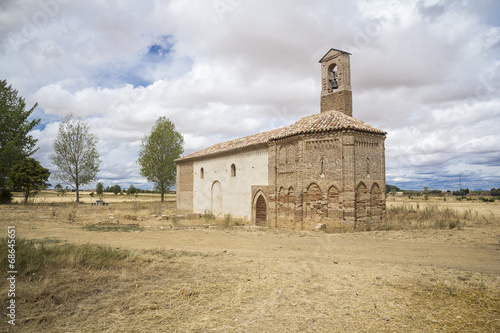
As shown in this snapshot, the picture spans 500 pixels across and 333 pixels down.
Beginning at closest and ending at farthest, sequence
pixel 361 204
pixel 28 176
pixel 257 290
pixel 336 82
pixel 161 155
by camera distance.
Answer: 1. pixel 257 290
2. pixel 361 204
3. pixel 336 82
4. pixel 28 176
5. pixel 161 155

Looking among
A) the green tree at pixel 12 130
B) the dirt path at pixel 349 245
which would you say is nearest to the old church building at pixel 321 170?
the dirt path at pixel 349 245

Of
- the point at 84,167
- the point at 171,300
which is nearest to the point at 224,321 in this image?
the point at 171,300

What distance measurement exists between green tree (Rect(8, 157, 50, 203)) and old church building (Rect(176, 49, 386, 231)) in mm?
24310

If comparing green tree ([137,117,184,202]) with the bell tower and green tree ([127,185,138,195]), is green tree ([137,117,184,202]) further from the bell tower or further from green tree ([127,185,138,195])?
green tree ([127,185,138,195])

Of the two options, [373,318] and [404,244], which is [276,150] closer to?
Result: [404,244]

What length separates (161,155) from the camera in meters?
41.9

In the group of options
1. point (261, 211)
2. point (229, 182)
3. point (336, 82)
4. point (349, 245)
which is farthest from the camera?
point (229, 182)

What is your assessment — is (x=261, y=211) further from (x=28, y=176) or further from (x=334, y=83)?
(x=28, y=176)

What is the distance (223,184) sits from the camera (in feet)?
79.9

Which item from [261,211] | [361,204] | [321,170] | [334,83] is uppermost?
[334,83]

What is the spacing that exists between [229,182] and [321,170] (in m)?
8.92

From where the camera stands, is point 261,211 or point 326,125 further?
point 261,211

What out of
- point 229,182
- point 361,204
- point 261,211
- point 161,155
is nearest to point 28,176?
point 161,155

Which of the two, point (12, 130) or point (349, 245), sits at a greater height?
point (12, 130)
